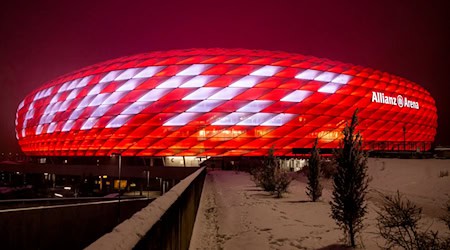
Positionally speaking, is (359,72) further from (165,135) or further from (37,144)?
(37,144)

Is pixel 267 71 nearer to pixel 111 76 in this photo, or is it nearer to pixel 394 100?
pixel 111 76

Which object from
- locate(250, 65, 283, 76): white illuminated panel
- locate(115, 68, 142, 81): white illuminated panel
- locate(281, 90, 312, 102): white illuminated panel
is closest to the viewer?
locate(250, 65, 283, 76): white illuminated panel

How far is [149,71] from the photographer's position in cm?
3981

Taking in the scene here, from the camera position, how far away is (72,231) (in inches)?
667

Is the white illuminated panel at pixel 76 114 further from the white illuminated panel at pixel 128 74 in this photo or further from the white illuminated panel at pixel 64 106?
the white illuminated panel at pixel 128 74

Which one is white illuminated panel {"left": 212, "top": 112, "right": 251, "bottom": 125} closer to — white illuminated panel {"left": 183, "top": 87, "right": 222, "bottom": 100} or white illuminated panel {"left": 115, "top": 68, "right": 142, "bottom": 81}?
white illuminated panel {"left": 183, "top": 87, "right": 222, "bottom": 100}

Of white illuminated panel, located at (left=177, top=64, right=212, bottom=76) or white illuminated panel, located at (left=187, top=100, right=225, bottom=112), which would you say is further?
white illuminated panel, located at (left=177, top=64, right=212, bottom=76)

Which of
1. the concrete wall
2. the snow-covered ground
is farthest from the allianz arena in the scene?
the snow-covered ground

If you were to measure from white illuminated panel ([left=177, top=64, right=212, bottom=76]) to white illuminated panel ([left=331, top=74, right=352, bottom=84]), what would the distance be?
14760 millimetres

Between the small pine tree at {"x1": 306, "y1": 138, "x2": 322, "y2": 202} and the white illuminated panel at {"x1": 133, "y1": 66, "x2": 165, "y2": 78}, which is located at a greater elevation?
the white illuminated panel at {"x1": 133, "y1": 66, "x2": 165, "y2": 78}

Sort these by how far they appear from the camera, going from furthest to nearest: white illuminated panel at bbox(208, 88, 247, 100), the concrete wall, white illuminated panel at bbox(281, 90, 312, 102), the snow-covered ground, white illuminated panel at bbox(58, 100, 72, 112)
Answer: white illuminated panel at bbox(58, 100, 72, 112) → white illuminated panel at bbox(281, 90, 312, 102) → white illuminated panel at bbox(208, 88, 247, 100) → the concrete wall → the snow-covered ground

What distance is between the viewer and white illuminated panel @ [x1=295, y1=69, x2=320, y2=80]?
3988cm

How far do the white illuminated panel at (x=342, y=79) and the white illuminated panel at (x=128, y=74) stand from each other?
73.5ft

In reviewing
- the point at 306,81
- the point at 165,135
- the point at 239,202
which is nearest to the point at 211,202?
the point at 239,202
